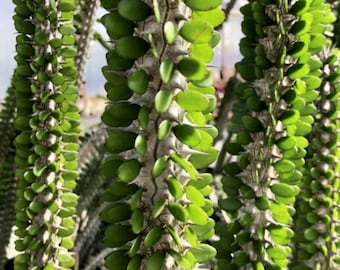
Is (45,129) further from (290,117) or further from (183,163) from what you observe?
(183,163)

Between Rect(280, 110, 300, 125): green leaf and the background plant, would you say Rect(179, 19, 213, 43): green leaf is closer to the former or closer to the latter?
the background plant

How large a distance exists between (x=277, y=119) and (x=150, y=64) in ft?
1.23

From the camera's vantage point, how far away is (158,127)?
62 centimetres

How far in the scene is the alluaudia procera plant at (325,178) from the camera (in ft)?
3.74

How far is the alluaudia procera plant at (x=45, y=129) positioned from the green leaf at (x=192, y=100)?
1.58 feet

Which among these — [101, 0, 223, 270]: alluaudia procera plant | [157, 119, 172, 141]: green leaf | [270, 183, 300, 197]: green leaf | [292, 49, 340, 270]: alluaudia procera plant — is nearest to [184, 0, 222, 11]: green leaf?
[101, 0, 223, 270]: alluaudia procera plant

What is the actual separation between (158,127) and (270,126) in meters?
0.36

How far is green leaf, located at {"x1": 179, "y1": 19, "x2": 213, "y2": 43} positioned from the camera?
1.94ft

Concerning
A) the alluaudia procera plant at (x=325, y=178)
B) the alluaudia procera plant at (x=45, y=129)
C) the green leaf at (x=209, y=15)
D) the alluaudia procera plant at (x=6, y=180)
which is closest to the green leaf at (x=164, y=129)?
the green leaf at (x=209, y=15)

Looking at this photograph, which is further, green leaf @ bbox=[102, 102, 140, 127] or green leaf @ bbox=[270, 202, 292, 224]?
green leaf @ bbox=[270, 202, 292, 224]

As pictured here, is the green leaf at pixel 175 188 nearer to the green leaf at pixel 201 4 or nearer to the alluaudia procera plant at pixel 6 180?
the green leaf at pixel 201 4

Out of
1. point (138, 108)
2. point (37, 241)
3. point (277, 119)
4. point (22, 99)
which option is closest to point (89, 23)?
point (22, 99)

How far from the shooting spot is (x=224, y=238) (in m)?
1.03

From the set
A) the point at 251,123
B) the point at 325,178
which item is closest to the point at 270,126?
the point at 251,123
